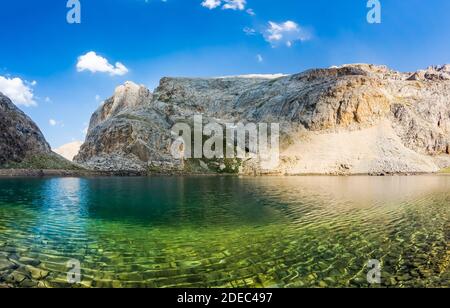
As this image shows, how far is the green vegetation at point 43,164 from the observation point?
14196cm

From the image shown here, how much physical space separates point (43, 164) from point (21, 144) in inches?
538

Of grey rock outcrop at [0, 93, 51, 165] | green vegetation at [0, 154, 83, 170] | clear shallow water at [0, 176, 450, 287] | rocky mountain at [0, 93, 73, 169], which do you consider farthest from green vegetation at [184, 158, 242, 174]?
clear shallow water at [0, 176, 450, 287]

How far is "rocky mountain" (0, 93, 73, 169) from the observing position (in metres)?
144

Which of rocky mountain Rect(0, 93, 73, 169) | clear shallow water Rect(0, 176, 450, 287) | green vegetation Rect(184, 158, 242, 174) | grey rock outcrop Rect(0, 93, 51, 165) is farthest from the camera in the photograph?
green vegetation Rect(184, 158, 242, 174)

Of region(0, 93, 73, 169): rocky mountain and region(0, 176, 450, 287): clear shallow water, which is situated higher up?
region(0, 93, 73, 169): rocky mountain

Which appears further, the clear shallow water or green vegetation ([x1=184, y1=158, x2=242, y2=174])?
green vegetation ([x1=184, y1=158, x2=242, y2=174])

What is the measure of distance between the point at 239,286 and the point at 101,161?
17879 cm

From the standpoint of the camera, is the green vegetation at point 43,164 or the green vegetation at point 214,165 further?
the green vegetation at point 214,165

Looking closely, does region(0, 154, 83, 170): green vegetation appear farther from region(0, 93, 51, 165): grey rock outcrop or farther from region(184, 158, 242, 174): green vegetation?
region(184, 158, 242, 174): green vegetation

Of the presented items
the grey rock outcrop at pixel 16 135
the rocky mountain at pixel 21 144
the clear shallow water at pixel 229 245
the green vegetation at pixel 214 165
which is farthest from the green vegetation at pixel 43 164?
the clear shallow water at pixel 229 245

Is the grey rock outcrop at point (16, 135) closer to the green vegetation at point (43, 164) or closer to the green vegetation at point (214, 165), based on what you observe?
the green vegetation at point (43, 164)

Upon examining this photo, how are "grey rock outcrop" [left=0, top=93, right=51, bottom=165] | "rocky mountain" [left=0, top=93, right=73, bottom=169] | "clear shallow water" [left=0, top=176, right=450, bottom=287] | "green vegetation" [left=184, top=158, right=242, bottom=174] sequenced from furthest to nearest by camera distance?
"green vegetation" [left=184, top=158, right=242, bottom=174], "grey rock outcrop" [left=0, top=93, right=51, bottom=165], "rocky mountain" [left=0, top=93, right=73, bottom=169], "clear shallow water" [left=0, top=176, right=450, bottom=287]

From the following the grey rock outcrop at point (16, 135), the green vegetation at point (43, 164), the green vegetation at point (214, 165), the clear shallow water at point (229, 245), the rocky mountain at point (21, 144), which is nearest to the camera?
the clear shallow water at point (229, 245)
